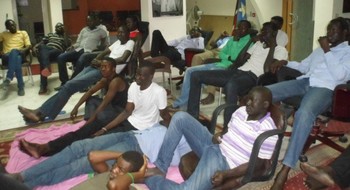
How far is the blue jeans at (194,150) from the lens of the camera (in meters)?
2.12

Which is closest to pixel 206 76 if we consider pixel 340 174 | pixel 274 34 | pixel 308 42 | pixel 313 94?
pixel 274 34

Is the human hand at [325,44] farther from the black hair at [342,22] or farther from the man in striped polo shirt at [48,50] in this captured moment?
the man in striped polo shirt at [48,50]

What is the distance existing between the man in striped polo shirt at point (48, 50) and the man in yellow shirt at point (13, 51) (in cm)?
22

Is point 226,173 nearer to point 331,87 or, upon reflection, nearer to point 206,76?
point 331,87

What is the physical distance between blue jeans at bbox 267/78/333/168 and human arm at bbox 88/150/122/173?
3.96 feet

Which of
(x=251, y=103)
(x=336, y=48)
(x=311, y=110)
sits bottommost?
(x=311, y=110)

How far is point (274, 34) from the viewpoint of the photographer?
387cm

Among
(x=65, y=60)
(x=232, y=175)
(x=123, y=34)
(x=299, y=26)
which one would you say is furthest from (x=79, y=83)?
(x=299, y=26)

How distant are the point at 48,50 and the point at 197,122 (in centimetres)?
414

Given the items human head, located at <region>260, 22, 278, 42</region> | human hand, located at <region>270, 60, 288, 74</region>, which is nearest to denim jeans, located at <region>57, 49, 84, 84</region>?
human head, located at <region>260, 22, 278, 42</region>

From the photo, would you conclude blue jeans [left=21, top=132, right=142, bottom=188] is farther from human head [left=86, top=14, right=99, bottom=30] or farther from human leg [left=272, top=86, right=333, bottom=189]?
human head [left=86, top=14, right=99, bottom=30]

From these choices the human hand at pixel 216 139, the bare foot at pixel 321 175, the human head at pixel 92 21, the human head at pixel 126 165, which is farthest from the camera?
the human head at pixel 92 21

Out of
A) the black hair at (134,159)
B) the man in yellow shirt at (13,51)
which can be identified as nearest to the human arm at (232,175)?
the black hair at (134,159)

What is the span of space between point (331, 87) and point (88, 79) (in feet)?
9.02
